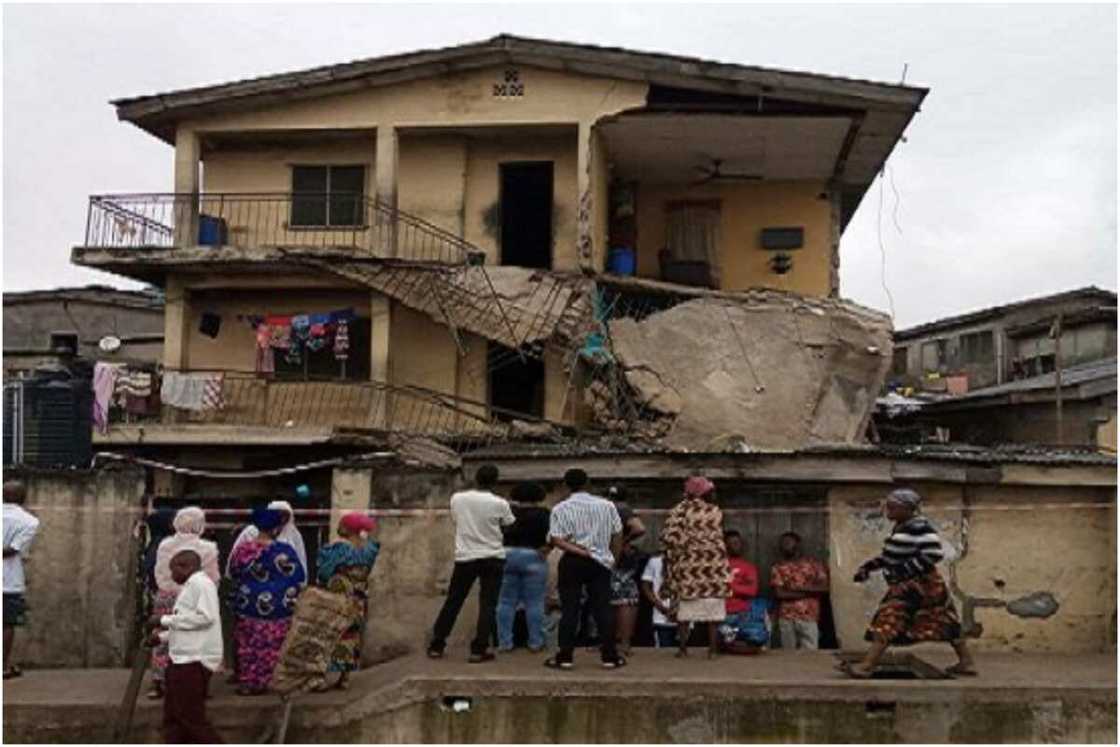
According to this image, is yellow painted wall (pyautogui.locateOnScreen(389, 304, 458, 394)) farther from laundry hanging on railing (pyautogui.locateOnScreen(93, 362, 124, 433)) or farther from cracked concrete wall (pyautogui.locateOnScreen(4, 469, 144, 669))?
cracked concrete wall (pyautogui.locateOnScreen(4, 469, 144, 669))

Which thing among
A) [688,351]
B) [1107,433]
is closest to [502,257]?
[688,351]

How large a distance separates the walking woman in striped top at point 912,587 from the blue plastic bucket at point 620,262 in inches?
488

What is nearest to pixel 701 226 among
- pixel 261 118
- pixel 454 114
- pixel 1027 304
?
pixel 454 114

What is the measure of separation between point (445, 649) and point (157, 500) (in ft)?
13.6

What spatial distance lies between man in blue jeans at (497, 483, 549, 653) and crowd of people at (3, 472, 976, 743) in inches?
0.5

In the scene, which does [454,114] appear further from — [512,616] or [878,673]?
[878,673]

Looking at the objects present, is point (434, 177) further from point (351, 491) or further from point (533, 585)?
point (533, 585)

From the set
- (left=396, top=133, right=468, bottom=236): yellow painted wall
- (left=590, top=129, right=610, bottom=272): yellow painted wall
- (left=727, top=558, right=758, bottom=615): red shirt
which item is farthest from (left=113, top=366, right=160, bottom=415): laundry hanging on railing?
(left=727, top=558, right=758, bottom=615): red shirt

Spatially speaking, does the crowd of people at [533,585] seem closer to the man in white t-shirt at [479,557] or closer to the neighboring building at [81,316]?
the man in white t-shirt at [479,557]

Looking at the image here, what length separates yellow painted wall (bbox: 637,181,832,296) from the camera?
2281cm

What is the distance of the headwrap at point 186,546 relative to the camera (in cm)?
925

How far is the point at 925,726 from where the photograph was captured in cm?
905

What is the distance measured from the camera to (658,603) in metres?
10.8

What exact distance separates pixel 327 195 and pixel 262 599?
1337 centimetres
